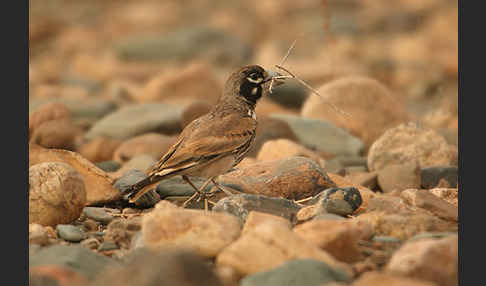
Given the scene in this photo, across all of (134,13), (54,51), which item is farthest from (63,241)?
(134,13)

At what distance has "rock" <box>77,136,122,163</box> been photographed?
33.3 feet

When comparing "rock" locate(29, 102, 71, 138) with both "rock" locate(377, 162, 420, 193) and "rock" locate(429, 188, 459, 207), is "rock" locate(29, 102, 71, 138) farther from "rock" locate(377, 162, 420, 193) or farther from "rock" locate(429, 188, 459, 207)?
"rock" locate(429, 188, 459, 207)

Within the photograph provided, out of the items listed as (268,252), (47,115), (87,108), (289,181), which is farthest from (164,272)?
(87,108)

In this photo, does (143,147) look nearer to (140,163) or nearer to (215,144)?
(140,163)

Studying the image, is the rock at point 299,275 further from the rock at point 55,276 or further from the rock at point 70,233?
the rock at point 70,233

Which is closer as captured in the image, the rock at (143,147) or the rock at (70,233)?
the rock at (70,233)

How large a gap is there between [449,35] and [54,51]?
10831mm

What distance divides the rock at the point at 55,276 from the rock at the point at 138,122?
637 centimetres

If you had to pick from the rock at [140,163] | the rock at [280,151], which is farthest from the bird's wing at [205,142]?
the rock at [140,163]

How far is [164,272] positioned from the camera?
12.7 feet

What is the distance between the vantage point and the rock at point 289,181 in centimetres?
702

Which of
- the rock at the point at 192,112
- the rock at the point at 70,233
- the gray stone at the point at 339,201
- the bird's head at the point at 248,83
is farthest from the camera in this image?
the rock at the point at 192,112

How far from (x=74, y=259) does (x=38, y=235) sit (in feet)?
2.44

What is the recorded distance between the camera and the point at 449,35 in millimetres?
20719
